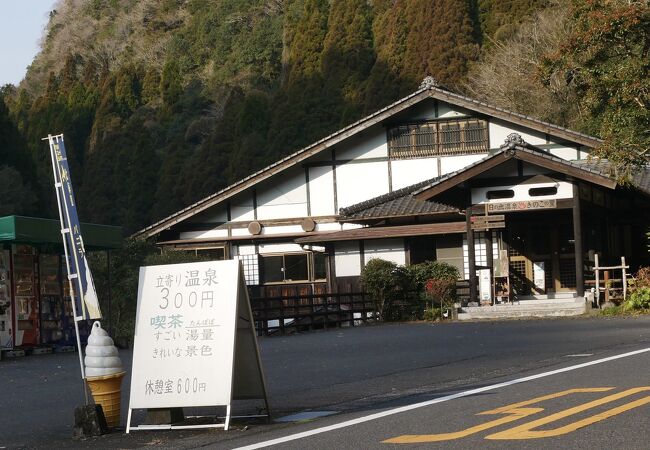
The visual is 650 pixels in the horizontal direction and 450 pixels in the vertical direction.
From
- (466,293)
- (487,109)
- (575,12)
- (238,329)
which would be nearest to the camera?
(238,329)

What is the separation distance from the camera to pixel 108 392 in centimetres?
968

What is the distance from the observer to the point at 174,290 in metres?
9.69

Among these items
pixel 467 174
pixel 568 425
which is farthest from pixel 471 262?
pixel 568 425

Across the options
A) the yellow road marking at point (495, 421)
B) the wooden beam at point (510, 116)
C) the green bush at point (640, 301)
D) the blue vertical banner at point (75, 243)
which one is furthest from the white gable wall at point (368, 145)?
the yellow road marking at point (495, 421)

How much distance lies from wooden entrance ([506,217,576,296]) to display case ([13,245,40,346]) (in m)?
14.6

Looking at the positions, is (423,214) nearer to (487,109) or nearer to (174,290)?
(487,109)

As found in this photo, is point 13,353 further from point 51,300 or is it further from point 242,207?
point 242,207

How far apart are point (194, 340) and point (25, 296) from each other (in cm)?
1311

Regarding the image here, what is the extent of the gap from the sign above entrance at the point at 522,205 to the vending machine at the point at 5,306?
13.0 metres

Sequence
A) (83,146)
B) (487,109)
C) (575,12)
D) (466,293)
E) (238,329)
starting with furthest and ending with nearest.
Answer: (83,146)
(487,109)
(466,293)
(575,12)
(238,329)

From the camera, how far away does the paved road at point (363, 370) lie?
31.8ft

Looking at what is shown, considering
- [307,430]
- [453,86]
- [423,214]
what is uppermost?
[453,86]

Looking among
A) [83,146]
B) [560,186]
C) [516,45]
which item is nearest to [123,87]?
[83,146]

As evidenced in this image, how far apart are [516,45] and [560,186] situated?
87.8ft
